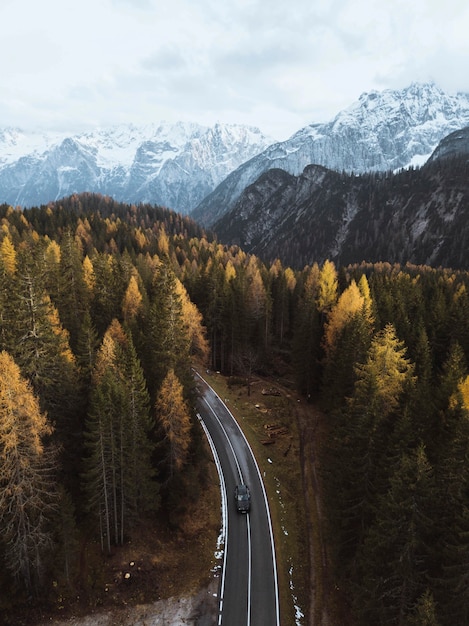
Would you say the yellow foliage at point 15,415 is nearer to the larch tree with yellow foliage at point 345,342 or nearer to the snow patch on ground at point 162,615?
the snow patch on ground at point 162,615

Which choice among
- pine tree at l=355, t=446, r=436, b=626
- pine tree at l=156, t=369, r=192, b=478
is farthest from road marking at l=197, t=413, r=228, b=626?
pine tree at l=355, t=446, r=436, b=626

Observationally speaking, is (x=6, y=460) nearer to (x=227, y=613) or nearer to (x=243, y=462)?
(x=227, y=613)

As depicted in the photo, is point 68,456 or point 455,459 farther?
point 68,456

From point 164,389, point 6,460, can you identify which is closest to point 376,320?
point 164,389

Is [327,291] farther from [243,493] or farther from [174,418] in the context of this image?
[174,418]

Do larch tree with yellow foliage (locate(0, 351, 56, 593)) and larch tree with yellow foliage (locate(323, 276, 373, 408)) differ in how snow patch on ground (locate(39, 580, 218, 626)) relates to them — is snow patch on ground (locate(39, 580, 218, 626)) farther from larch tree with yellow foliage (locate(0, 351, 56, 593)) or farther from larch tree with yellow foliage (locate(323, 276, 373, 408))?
larch tree with yellow foliage (locate(323, 276, 373, 408))

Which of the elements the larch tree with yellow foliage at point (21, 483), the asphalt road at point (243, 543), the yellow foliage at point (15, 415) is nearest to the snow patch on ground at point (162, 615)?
the asphalt road at point (243, 543)
